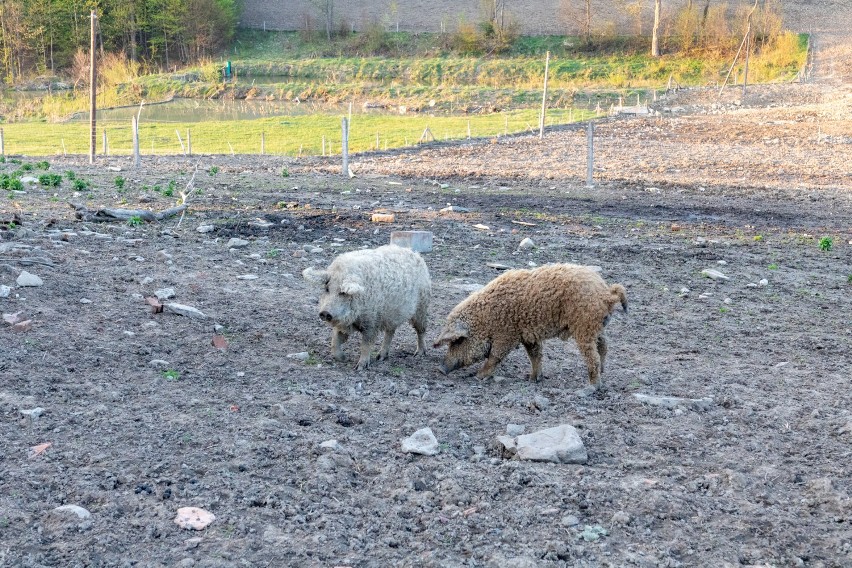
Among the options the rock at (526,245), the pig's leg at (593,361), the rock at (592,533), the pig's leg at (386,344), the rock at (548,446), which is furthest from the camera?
the rock at (526,245)

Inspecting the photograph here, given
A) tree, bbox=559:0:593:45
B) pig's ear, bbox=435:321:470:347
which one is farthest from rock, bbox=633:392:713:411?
tree, bbox=559:0:593:45

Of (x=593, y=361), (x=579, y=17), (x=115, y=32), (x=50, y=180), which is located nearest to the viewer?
(x=593, y=361)

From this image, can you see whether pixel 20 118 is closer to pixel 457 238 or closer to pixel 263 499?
pixel 457 238

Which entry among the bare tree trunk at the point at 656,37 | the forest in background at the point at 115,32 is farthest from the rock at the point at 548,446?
the forest in background at the point at 115,32

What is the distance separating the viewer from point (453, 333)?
30.8 ft

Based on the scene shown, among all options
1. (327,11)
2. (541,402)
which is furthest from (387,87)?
(541,402)

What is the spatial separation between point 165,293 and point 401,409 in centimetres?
417

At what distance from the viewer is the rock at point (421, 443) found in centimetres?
670

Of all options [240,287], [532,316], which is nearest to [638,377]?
[532,316]

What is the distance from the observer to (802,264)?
14.4 meters

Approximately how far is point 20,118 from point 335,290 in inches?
2212

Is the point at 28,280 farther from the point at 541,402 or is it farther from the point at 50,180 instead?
the point at 50,180

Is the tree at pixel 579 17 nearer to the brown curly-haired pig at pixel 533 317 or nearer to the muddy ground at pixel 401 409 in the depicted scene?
the muddy ground at pixel 401 409

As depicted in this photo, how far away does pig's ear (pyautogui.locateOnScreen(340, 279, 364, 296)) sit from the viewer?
869cm
